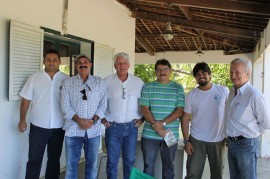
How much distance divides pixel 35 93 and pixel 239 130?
2.03 m

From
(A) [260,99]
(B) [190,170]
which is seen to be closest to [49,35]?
(B) [190,170]

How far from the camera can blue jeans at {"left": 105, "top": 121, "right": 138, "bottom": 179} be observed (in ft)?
10.1

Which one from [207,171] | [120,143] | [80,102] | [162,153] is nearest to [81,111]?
[80,102]

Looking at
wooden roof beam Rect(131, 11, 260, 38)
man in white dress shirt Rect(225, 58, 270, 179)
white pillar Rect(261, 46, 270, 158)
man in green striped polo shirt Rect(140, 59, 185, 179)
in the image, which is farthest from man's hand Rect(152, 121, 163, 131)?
wooden roof beam Rect(131, 11, 260, 38)

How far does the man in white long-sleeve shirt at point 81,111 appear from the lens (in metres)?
3.04

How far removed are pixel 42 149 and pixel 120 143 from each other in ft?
2.72

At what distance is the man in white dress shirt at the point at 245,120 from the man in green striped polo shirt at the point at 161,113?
56 centimetres

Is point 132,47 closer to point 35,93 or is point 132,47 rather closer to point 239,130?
point 35,93

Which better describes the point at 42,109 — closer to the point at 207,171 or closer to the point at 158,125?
the point at 158,125

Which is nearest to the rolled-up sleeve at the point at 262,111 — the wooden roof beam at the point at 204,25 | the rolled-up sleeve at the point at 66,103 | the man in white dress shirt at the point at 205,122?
the man in white dress shirt at the point at 205,122

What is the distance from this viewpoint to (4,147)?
130 inches

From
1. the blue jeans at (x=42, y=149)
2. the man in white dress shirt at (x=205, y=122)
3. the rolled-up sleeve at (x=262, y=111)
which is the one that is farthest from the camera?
the blue jeans at (x=42, y=149)

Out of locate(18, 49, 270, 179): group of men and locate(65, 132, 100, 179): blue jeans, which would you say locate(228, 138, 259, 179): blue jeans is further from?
locate(65, 132, 100, 179): blue jeans

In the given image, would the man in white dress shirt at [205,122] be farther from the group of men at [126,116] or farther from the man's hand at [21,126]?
the man's hand at [21,126]
